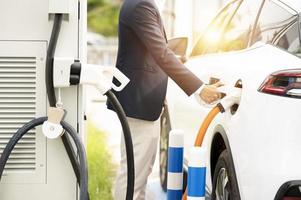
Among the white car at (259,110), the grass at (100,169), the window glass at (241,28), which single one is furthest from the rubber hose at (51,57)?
the grass at (100,169)

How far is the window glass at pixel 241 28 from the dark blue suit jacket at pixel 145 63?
0.46 meters

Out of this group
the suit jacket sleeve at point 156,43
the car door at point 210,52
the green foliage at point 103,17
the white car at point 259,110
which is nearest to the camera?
the white car at point 259,110

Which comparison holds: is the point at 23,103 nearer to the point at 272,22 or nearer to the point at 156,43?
the point at 156,43

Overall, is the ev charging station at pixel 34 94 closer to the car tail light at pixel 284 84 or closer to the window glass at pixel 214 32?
the car tail light at pixel 284 84

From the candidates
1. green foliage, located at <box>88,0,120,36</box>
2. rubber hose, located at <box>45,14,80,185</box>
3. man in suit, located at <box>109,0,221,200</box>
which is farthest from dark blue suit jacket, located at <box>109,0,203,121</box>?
green foliage, located at <box>88,0,120,36</box>

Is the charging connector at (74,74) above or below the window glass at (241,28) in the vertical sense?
below

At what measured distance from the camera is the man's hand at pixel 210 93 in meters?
4.17

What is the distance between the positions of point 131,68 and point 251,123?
119 cm

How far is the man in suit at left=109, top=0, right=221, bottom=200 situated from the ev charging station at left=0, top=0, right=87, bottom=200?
1028mm

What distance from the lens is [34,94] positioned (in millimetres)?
3301

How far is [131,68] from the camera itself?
A: 4.48m

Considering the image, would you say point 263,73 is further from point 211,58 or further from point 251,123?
point 211,58

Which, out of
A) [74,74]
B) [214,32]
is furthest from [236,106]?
[214,32]

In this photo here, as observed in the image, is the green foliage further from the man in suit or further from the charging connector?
the charging connector
